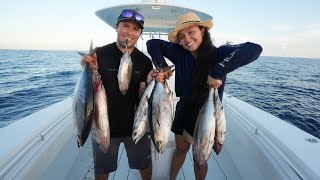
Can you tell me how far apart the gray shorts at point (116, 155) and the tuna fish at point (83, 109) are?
2.02 feet

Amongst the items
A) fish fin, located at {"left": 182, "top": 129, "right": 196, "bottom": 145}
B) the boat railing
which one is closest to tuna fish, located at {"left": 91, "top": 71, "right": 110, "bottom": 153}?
fish fin, located at {"left": 182, "top": 129, "right": 196, "bottom": 145}

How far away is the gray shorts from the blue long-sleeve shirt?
734 mm

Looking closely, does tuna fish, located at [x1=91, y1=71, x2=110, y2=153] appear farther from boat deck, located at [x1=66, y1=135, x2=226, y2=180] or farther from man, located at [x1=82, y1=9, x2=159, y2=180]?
boat deck, located at [x1=66, y1=135, x2=226, y2=180]

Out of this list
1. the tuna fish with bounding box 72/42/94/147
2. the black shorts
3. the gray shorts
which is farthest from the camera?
the black shorts

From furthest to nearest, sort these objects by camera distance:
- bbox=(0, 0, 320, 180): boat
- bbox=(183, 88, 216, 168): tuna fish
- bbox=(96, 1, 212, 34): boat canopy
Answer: bbox=(96, 1, 212, 34): boat canopy < bbox=(0, 0, 320, 180): boat < bbox=(183, 88, 216, 168): tuna fish

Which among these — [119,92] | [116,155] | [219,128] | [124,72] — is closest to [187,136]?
[219,128]

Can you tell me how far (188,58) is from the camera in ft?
8.37

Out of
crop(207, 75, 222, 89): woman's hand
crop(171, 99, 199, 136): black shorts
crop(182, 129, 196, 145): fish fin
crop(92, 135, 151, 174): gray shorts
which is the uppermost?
crop(207, 75, 222, 89): woman's hand

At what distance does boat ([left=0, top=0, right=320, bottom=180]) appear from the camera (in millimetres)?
2193

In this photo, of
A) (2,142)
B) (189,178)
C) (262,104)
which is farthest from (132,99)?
(262,104)

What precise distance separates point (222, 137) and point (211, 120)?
0.59 ft

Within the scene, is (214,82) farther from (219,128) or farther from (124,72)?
(124,72)

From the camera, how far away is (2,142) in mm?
2297

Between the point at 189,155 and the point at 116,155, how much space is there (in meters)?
1.86
